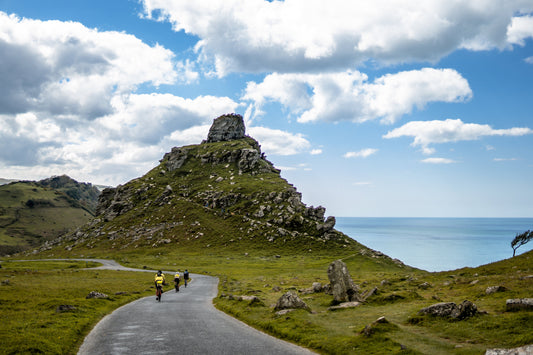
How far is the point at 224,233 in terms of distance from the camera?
180250 millimetres

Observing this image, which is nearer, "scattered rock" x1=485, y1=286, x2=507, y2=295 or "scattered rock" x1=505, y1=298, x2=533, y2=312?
"scattered rock" x1=505, y1=298, x2=533, y2=312

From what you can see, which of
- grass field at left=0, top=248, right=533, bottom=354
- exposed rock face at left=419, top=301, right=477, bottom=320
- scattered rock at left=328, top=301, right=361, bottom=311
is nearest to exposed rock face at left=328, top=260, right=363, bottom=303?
scattered rock at left=328, top=301, right=361, bottom=311

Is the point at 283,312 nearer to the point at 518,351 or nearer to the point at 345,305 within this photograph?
the point at 345,305

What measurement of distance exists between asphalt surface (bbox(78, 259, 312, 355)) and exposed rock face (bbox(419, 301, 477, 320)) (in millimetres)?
11196

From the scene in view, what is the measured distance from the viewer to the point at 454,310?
81.4 feet

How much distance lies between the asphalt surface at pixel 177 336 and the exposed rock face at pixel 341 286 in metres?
11.7

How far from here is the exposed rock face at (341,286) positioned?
36.8 meters

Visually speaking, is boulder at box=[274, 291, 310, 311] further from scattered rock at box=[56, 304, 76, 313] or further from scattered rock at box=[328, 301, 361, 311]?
scattered rock at box=[56, 304, 76, 313]

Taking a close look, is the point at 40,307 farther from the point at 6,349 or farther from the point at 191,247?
the point at 191,247

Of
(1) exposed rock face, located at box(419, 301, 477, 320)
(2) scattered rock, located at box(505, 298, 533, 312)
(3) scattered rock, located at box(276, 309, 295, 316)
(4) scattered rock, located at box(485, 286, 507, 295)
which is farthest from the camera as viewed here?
(4) scattered rock, located at box(485, 286, 507, 295)

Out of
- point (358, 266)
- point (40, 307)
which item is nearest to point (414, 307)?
point (40, 307)

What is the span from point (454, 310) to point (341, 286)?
13583 millimetres

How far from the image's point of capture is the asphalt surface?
68.8ft

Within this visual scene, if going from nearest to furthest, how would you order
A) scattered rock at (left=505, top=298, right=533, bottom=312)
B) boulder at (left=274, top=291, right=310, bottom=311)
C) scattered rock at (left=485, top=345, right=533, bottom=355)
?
scattered rock at (left=485, top=345, right=533, bottom=355) < scattered rock at (left=505, top=298, right=533, bottom=312) < boulder at (left=274, top=291, right=310, bottom=311)
